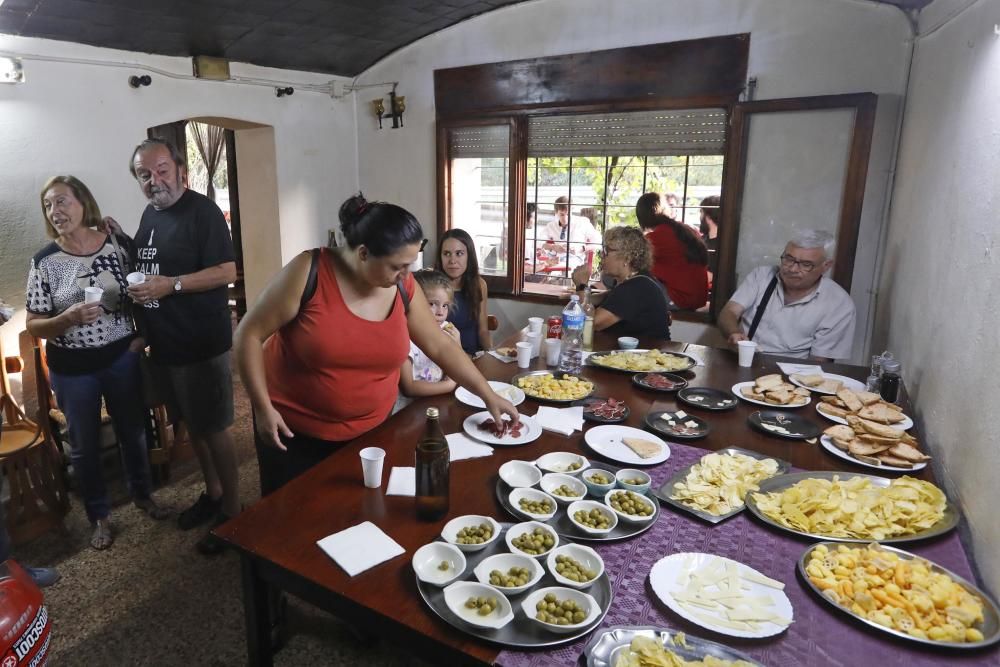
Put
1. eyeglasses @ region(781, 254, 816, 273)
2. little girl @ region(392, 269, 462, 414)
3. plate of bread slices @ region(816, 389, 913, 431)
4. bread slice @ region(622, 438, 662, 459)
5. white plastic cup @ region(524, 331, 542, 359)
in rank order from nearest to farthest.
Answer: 1. bread slice @ region(622, 438, 662, 459)
2. plate of bread slices @ region(816, 389, 913, 431)
3. little girl @ region(392, 269, 462, 414)
4. white plastic cup @ region(524, 331, 542, 359)
5. eyeglasses @ region(781, 254, 816, 273)

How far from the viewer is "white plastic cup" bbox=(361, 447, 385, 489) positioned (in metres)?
1.47

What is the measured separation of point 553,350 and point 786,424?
0.93 meters

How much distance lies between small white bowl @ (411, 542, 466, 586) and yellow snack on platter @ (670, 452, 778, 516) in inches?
22.6

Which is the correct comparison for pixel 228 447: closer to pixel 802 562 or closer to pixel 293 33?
pixel 802 562

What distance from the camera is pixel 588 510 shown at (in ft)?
4.56

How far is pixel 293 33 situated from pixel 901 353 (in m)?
3.86

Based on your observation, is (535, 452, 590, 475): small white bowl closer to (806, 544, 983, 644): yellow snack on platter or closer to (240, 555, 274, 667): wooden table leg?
(806, 544, 983, 644): yellow snack on platter

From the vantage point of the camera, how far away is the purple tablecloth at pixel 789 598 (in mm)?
1013

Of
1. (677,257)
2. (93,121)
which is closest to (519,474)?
(677,257)

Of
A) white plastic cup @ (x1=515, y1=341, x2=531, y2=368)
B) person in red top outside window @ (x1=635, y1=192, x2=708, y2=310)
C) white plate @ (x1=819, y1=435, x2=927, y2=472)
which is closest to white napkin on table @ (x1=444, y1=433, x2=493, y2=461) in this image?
white plastic cup @ (x1=515, y1=341, x2=531, y2=368)

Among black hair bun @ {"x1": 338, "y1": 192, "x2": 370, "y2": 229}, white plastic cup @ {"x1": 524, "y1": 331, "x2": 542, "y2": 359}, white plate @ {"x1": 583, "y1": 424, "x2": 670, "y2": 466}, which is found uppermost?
black hair bun @ {"x1": 338, "y1": 192, "x2": 370, "y2": 229}

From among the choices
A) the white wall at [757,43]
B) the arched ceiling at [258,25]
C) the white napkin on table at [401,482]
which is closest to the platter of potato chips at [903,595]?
the white napkin on table at [401,482]

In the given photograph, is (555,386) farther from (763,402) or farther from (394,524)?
(394,524)

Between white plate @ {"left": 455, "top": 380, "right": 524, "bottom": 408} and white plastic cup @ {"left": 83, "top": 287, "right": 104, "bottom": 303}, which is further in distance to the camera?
white plastic cup @ {"left": 83, "top": 287, "right": 104, "bottom": 303}
